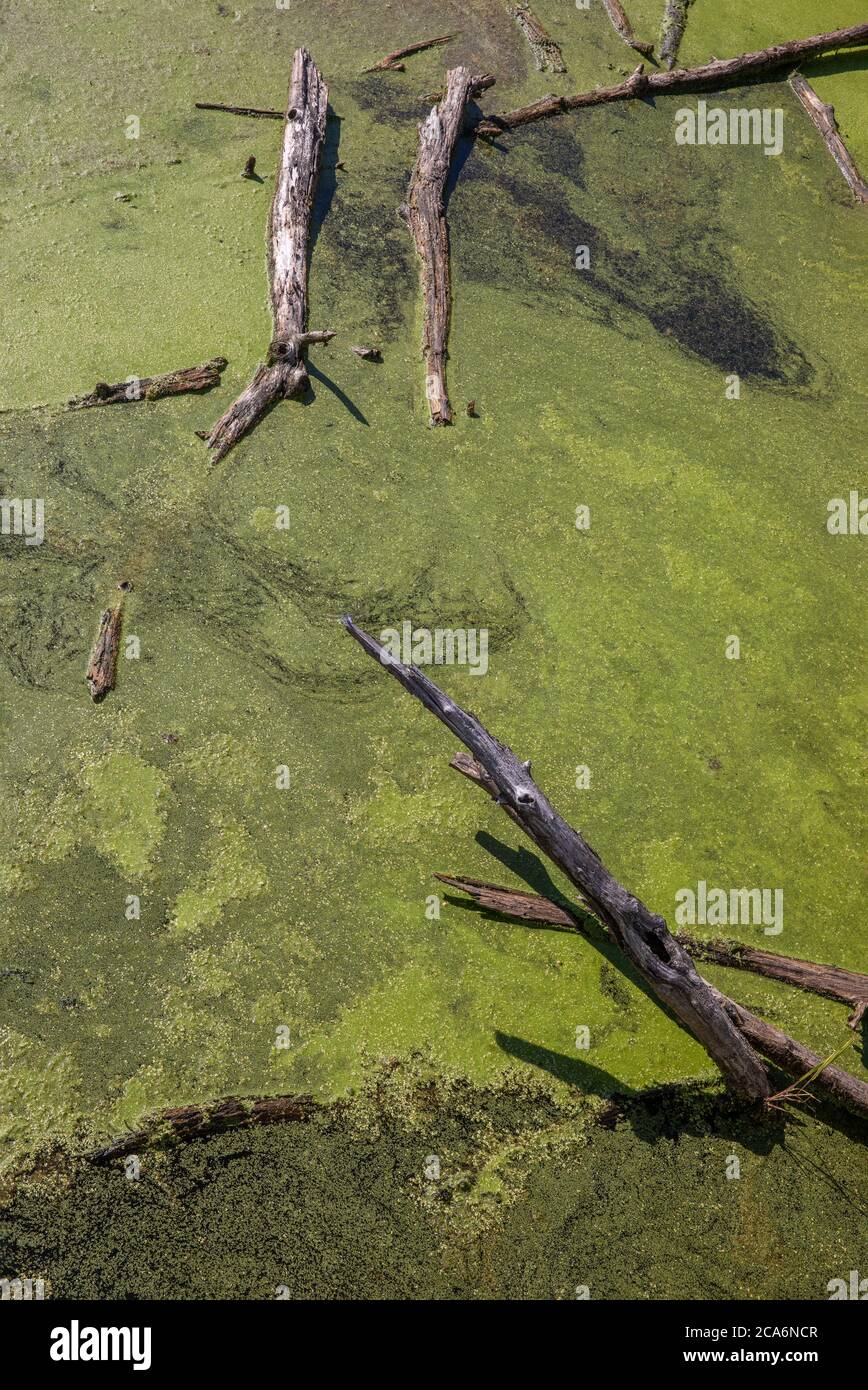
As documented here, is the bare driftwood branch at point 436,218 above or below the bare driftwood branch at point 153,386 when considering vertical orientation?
above

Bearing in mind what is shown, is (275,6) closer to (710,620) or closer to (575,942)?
(710,620)

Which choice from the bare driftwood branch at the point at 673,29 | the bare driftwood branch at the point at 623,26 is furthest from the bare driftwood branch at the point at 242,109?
the bare driftwood branch at the point at 673,29

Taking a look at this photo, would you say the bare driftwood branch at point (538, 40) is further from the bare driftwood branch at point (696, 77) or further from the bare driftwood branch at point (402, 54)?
the bare driftwood branch at point (402, 54)

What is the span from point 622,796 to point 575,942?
52cm

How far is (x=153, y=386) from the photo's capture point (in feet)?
13.8

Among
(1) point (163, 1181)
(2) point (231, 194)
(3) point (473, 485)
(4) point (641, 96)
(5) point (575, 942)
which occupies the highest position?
(4) point (641, 96)

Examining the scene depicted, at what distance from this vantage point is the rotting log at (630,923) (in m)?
2.74

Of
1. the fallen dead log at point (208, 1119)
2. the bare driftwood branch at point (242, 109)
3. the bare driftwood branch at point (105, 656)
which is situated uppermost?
the bare driftwood branch at point (242, 109)

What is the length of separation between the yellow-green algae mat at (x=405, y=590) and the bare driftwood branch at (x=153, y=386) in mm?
70

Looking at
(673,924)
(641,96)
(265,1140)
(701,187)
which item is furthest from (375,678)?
(641,96)

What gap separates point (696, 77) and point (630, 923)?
4912mm

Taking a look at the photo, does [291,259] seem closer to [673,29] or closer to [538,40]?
[538,40]

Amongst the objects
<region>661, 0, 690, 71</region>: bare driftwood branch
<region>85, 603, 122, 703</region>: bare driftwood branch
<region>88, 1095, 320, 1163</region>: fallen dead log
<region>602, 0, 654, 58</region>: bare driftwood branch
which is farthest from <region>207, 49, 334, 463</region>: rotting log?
<region>88, 1095, 320, 1163</region>: fallen dead log

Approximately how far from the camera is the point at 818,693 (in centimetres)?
378
